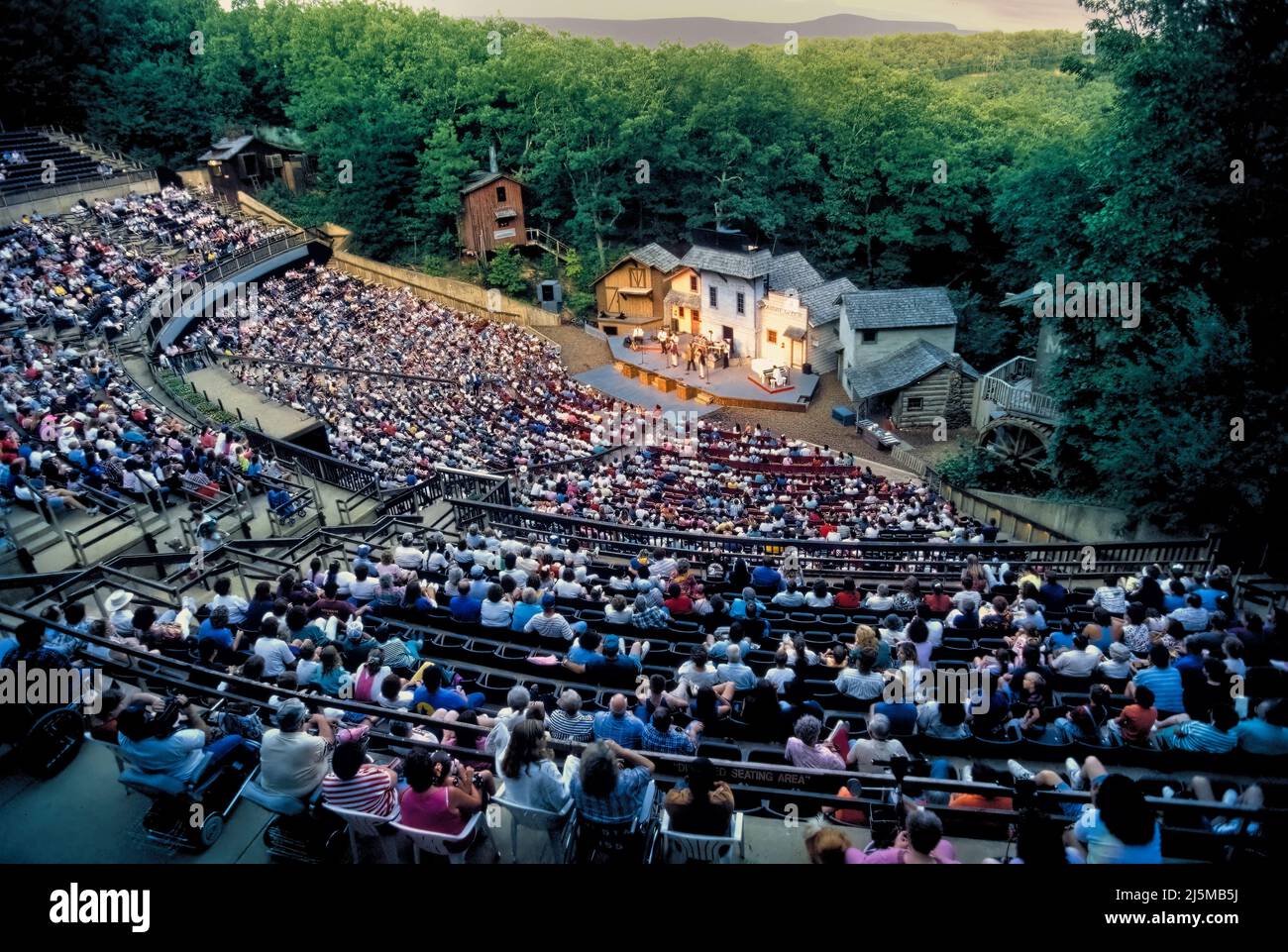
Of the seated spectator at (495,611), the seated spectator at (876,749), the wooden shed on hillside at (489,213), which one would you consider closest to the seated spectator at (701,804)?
the seated spectator at (876,749)

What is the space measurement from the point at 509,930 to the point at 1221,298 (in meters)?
18.6

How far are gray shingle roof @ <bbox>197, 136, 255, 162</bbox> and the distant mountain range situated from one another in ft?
76.6

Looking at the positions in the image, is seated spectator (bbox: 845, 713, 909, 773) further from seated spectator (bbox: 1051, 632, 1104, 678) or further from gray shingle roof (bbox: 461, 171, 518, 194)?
gray shingle roof (bbox: 461, 171, 518, 194)

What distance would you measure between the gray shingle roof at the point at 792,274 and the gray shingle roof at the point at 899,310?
12.2 feet

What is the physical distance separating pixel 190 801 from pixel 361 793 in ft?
5.04

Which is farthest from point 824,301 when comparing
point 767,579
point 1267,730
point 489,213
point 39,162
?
point 39,162

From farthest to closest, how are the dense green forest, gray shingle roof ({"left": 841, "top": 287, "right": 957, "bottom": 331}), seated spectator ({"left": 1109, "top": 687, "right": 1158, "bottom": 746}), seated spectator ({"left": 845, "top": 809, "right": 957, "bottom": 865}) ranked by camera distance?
the dense green forest, gray shingle roof ({"left": 841, "top": 287, "right": 957, "bottom": 331}), seated spectator ({"left": 1109, "top": 687, "right": 1158, "bottom": 746}), seated spectator ({"left": 845, "top": 809, "right": 957, "bottom": 865})

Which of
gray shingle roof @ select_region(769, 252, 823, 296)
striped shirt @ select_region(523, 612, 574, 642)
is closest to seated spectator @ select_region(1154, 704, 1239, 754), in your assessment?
striped shirt @ select_region(523, 612, 574, 642)

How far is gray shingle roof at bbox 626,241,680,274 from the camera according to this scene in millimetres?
41062

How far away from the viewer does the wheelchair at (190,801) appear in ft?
18.6

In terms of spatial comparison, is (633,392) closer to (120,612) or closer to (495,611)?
(495,611)

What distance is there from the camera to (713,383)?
36.9 m

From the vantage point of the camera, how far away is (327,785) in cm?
529

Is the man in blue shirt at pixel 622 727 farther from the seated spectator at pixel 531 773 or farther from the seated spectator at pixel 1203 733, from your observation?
the seated spectator at pixel 1203 733
